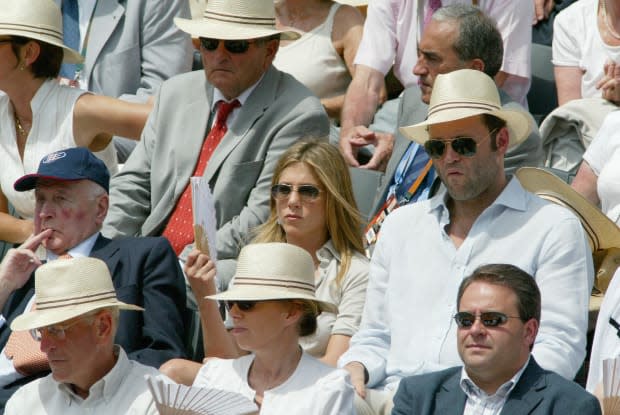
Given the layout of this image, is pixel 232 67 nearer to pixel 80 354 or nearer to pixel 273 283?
pixel 273 283

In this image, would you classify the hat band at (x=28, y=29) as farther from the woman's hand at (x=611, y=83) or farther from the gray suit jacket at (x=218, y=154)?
the woman's hand at (x=611, y=83)

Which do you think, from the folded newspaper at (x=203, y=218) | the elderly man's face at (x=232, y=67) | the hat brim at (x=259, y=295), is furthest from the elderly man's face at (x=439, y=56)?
the hat brim at (x=259, y=295)

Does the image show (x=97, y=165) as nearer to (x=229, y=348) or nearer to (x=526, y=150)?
(x=229, y=348)

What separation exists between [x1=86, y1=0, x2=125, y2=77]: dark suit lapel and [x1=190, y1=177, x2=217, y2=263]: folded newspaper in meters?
3.13

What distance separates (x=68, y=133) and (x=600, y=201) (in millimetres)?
2527

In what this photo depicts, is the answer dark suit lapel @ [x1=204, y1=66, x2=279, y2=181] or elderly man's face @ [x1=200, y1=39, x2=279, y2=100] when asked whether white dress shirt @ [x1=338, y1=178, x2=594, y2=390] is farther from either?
elderly man's face @ [x1=200, y1=39, x2=279, y2=100]

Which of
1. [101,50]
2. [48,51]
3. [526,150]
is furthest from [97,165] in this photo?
[101,50]

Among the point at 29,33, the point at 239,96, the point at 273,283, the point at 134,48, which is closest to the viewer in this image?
the point at 273,283

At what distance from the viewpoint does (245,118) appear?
23.4 feet

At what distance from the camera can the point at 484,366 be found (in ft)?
16.4

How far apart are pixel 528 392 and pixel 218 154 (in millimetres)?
2537

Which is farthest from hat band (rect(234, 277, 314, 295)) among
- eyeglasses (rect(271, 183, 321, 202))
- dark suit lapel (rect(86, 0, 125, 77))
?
dark suit lapel (rect(86, 0, 125, 77))

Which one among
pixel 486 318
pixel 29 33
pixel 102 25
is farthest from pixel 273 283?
pixel 102 25

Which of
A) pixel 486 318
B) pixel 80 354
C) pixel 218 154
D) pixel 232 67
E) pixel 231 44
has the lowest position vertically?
pixel 80 354
